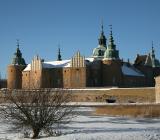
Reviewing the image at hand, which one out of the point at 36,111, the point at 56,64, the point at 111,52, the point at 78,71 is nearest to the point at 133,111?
the point at 36,111

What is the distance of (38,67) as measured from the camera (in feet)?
231

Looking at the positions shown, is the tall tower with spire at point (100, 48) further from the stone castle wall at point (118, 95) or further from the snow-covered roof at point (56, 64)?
the stone castle wall at point (118, 95)

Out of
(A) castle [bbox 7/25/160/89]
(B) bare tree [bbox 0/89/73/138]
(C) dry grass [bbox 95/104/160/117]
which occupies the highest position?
(A) castle [bbox 7/25/160/89]

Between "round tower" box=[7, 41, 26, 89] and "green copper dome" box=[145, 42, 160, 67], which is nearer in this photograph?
"round tower" box=[7, 41, 26, 89]

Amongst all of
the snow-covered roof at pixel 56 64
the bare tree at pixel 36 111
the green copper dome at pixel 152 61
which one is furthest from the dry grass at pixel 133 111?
the green copper dome at pixel 152 61

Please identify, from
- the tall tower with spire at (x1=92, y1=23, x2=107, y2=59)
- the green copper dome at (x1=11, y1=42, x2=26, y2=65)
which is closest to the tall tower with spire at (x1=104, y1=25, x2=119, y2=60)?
the tall tower with spire at (x1=92, y1=23, x2=107, y2=59)

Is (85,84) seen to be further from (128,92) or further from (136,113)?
(136,113)

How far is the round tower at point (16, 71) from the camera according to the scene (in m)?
73.9

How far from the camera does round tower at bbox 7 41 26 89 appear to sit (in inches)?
2911

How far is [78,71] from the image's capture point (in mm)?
66750

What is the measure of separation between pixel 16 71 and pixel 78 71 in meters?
12.6

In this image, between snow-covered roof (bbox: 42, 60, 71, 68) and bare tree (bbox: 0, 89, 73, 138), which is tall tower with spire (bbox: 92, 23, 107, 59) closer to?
snow-covered roof (bbox: 42, 60, 71, 68)

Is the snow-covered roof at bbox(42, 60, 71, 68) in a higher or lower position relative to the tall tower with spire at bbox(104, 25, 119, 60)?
lower

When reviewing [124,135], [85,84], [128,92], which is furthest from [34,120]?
[85,84]
